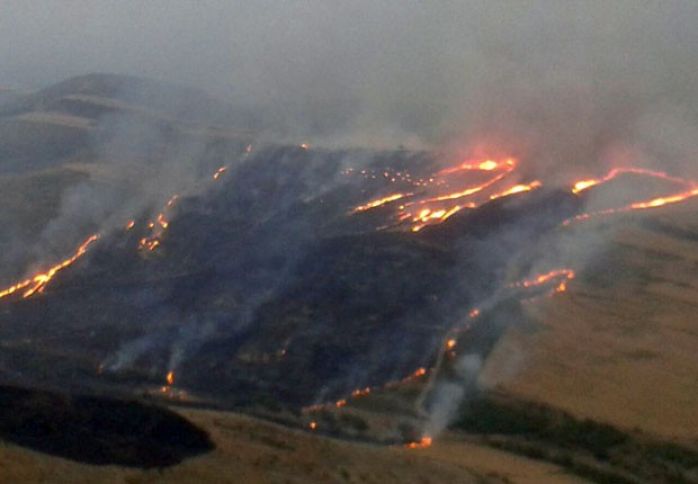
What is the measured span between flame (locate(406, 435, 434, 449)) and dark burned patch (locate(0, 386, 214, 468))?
4678 mm

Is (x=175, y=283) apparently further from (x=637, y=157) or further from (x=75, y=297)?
(x=637, y=157)

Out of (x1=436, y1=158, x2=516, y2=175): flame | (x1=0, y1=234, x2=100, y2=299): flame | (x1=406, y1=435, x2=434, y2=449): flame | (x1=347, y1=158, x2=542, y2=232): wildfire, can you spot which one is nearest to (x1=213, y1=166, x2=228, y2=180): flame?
(x1=347, y1=158, x2=542, y2=232): wildfire

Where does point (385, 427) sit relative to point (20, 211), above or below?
below

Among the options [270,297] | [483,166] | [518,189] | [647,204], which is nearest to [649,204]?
[647,204]

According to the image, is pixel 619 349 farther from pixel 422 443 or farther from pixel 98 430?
pixel 98 430

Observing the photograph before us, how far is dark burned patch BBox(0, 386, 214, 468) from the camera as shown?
2225cm

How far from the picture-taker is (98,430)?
77.9ft

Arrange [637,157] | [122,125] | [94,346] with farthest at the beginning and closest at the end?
[122,125] → [637,157] → [94,346]

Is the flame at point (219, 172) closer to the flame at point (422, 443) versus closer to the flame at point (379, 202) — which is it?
the flame at point (379, 202)

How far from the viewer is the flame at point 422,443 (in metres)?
25.0

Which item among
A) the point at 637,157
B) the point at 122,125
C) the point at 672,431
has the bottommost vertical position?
the point at 672,431

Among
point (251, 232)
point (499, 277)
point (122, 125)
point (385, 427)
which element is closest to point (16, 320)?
point (251, 232)

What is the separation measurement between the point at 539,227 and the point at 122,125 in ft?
92.1

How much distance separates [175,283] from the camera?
113 ft
